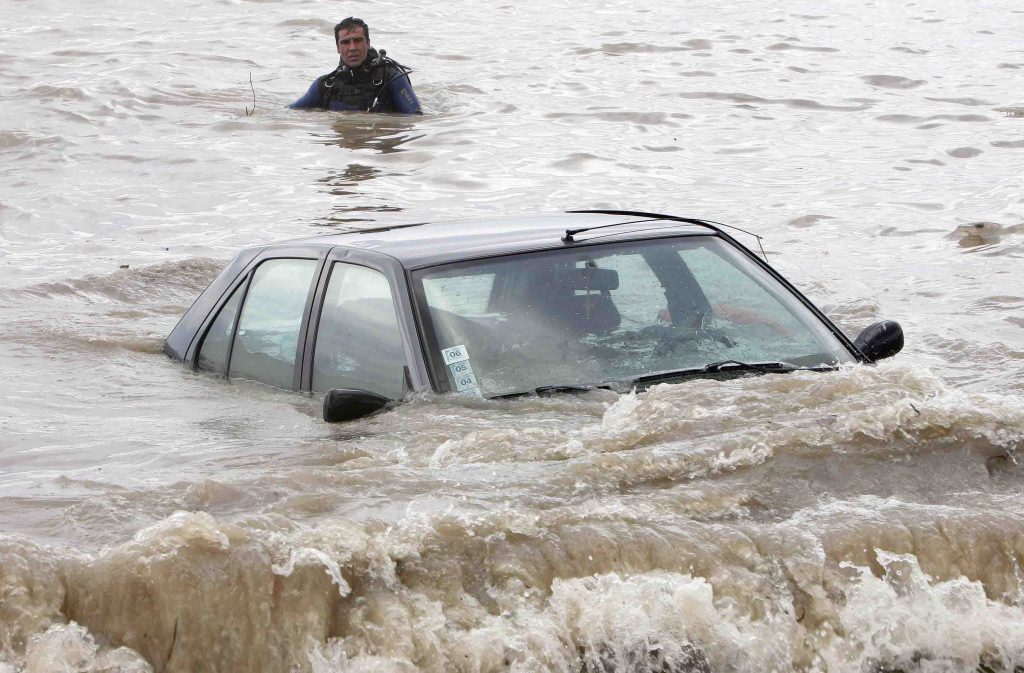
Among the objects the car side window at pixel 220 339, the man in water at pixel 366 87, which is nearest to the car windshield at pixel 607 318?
the car side window at pixel 220 339

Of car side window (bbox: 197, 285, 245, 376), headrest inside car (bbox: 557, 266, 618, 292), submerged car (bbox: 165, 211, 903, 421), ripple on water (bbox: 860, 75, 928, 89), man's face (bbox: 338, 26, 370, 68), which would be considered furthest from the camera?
ripple on water (bbox: 860, 75, 928, 89)

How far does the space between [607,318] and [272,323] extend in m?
1.66

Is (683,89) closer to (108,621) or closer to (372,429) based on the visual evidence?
(372,429)

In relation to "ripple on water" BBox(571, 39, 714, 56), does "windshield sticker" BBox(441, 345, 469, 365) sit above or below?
above

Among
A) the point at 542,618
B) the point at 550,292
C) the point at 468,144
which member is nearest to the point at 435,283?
the point at 550,292

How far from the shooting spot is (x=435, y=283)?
529 cm

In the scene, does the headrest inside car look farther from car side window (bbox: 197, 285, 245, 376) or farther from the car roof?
car side window (bbox: 197, 285, 245, 376)

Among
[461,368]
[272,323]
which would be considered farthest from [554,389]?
[272,323]

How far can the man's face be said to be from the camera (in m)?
17.2

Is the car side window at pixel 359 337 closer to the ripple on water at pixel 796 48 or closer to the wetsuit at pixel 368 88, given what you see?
the wetsuit at pixel 368 88

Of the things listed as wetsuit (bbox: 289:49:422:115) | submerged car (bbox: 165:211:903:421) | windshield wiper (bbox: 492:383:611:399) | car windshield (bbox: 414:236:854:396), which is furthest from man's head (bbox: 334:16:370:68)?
windshield wiper (bbox: 492:383:611:399)

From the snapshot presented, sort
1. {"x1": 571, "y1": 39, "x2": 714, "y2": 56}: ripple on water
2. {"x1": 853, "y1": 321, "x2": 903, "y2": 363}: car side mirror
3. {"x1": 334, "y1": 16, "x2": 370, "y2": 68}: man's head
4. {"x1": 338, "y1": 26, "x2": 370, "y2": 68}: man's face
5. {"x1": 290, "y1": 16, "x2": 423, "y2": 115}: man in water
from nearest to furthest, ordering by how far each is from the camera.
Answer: {"x1": 853, "y1": 321, "x2": 903, "y2": 363}: car side mirror
{"x1": 334, "y1": 16, "x2": 370, "y2": 68}: man's head
{"x1": 338, "y1": 26, "x2": 370, "y2": 68}: man's face
{"x1": 290, "y1": 16, "x2": 423, "y2": 115}: man in water
{"x1": 571, "y1": 39, "x2": 714, "y2": 56}: ripple on water

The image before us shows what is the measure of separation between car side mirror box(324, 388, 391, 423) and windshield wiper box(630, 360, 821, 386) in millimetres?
922

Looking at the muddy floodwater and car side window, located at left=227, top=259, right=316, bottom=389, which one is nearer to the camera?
the muddy floodwater
